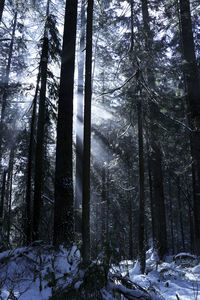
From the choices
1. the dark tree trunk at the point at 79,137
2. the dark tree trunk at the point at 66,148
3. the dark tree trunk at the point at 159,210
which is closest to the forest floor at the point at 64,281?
the dark tree trunk at the point at 66,148

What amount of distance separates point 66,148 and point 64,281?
11.6 feet

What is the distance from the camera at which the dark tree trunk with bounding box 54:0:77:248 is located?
18.3 ft

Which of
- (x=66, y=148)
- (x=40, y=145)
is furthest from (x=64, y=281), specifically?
(x=40, y=145)

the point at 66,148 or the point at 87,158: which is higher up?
the point at 66,148

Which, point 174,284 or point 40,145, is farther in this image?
point 40,145

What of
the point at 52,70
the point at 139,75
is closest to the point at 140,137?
the point at 139,75

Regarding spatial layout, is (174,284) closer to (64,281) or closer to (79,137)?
(64,281)

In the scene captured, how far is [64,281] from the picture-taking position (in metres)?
3.47

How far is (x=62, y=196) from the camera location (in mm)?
5820

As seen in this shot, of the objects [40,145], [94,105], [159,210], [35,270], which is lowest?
[35,270]

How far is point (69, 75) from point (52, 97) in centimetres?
391

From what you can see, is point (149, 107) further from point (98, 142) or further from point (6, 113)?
point (6, 113)

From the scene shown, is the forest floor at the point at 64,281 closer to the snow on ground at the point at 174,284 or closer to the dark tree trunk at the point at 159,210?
the snow on ground at the point at 174,284

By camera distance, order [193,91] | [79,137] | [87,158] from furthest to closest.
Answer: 1. [79,137]
2. [193,91]
3. [87,158]
